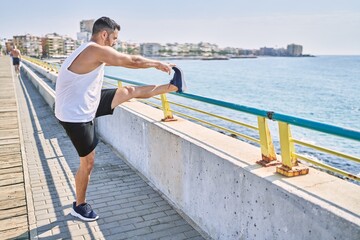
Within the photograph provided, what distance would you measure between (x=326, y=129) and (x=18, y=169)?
4.86 meters

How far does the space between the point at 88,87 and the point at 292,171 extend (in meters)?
2.16

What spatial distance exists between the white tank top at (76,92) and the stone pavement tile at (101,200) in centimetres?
128

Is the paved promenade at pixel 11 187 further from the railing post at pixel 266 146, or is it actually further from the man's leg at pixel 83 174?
the railing post at pixel 266 146

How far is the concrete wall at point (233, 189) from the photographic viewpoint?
2340 millimetres

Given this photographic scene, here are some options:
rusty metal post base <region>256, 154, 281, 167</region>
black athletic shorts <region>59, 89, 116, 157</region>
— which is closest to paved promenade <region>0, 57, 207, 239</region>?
black athletic shorts <region>59, 89, 116, 157</region>

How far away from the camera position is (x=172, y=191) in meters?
4.43

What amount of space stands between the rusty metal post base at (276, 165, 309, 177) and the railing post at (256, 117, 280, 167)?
21cm

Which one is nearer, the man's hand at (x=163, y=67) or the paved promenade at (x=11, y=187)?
the man's hand at (x=163, y=67)

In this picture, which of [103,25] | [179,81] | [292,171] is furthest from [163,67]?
[292,171]

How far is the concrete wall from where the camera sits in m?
2.34

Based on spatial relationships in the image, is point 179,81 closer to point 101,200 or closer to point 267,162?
point 267,162

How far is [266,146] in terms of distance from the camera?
10.3 ft

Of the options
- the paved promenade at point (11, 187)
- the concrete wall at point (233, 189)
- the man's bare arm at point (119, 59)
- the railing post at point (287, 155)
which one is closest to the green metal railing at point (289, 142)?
the railing post at point (287, 155)

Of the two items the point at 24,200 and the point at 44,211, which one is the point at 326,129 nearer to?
the point at 44,211
